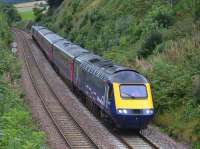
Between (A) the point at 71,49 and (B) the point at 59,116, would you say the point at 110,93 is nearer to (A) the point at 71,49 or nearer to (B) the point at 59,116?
(B) the point at 59,116

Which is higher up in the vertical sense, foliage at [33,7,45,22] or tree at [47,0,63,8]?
tree at [47,0,63,8]

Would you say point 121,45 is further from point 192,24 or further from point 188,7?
point 192,24

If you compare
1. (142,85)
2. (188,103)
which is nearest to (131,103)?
(142,85)

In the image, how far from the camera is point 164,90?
26.5 meters

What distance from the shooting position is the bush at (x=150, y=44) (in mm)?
35125

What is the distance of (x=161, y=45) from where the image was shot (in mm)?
33312

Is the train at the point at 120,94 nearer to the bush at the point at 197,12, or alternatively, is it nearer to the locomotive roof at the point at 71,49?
the locomotive roof at the point at 71,49

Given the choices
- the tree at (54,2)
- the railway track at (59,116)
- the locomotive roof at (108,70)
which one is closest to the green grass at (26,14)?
the tree at (54,2)

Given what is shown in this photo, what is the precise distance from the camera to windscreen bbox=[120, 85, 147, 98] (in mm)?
23812

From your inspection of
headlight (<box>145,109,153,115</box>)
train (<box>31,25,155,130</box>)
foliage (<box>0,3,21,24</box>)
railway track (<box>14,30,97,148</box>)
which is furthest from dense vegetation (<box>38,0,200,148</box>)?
foliage (<box>0,3,21,24</box>)

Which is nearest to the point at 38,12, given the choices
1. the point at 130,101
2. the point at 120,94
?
the point at 120,94

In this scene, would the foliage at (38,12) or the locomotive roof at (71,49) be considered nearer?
the locomotive roof at (71,49)

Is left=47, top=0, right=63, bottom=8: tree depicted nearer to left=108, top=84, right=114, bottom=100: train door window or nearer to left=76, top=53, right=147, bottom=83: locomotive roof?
left=76, top=53, right=147, bottom=83: locomotive roof

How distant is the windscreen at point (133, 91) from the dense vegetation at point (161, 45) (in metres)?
2.01
